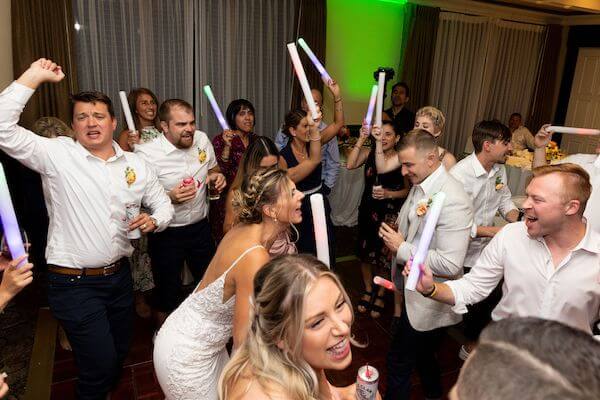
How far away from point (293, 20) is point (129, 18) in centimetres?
206

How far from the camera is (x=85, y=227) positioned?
6.61ft

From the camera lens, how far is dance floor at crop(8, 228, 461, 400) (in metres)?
2.53

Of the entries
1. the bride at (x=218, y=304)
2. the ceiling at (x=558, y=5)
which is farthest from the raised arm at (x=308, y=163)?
the ceiling at (x=558, y=5)

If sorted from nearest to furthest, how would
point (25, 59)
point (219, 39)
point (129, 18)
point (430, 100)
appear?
1. point (25, 59)
2. point (129, 18)
3. point (219, 39)
4. point (430, 100)

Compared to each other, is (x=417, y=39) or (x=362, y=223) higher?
(x=417, y=39)

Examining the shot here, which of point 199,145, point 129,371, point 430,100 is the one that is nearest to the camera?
point 129,371

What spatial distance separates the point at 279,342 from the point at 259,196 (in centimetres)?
77

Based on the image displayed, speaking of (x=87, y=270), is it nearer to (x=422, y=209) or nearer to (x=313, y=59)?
(x=422, y=209)

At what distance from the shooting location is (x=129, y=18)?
193 inches

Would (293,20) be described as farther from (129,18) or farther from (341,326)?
(341,326)

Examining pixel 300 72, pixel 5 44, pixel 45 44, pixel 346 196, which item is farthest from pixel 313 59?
pixel 5 44

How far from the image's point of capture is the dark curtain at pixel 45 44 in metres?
4.17

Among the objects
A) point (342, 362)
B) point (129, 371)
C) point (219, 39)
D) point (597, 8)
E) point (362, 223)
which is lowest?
point (129, 371)

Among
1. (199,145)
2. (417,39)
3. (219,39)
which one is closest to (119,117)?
(219,39)
